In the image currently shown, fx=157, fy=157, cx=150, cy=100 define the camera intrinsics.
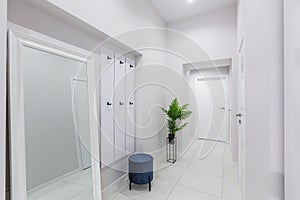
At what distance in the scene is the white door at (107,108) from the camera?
1.80 metres

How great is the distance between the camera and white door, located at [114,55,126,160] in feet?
6.73

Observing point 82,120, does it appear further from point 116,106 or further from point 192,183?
point 192,183

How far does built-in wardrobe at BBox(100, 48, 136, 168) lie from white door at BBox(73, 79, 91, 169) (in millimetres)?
270

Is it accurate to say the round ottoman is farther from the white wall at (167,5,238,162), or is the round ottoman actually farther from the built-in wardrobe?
the white wall at (167,5,238,162)

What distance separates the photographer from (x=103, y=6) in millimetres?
1666

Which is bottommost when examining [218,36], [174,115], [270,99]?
[174,115]

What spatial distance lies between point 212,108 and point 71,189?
11.9 ft

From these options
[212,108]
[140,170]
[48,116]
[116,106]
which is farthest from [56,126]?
[212,108]

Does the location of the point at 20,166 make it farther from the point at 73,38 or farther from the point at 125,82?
the point at 125,82

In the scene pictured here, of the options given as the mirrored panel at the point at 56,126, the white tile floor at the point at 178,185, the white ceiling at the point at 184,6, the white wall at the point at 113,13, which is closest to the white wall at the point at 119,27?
the white wall at the point at 113,13

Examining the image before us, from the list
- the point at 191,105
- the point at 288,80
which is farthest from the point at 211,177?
the point at 288,80

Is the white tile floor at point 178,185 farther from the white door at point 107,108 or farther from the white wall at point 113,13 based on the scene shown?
the white wall at point 113,13

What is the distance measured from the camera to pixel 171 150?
288 cm

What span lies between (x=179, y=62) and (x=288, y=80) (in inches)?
103
